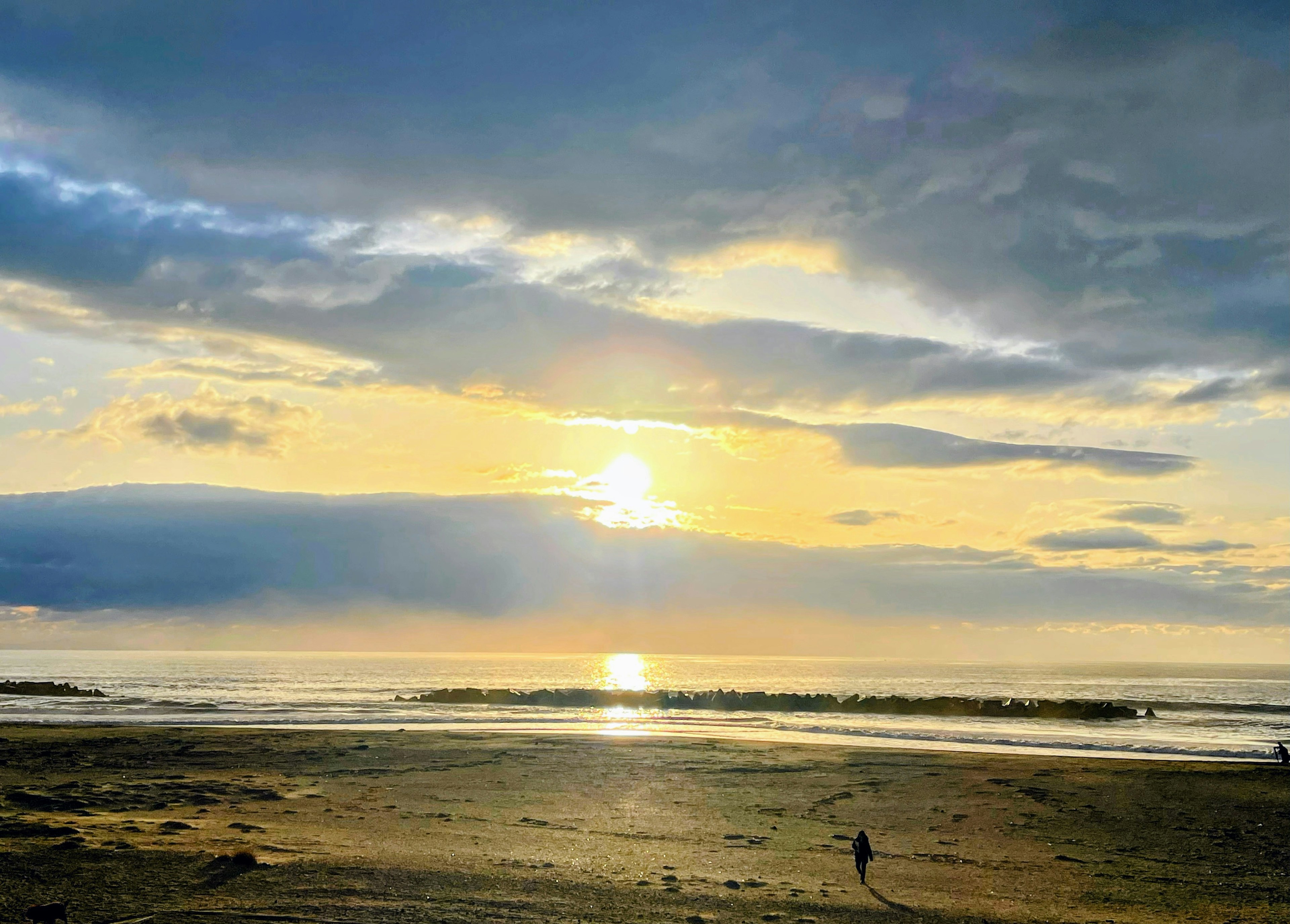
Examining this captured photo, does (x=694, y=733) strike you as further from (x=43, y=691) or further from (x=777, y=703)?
(x=43, y=691)

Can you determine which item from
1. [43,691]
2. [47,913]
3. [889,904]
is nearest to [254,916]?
[47,913]

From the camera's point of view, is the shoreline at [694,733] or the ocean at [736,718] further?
the ocean at [736,718]

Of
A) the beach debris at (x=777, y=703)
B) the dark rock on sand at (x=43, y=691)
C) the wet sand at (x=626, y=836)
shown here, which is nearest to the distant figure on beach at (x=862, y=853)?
the wet sand at (x=626, y=836)

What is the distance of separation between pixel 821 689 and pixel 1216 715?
60247 millimetres

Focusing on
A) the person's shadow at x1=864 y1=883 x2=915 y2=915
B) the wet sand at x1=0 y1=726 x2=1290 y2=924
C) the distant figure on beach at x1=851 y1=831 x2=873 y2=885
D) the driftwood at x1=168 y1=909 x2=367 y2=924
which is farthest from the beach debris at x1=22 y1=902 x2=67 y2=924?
the distant figure on beach at x1=851 y1=831 x2=873 y2=885

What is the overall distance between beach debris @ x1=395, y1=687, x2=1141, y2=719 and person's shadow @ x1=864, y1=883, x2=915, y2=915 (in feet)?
179

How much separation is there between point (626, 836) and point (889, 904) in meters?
6.63

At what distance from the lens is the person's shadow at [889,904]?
1377 centimetres

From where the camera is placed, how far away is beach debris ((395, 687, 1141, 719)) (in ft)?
223

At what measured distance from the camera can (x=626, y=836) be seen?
19.4 metres

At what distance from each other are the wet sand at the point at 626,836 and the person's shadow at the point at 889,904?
0.26 feet

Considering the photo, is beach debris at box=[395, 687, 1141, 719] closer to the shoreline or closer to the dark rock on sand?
the shoreline

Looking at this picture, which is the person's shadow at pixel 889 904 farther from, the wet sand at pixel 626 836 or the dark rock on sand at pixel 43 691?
the dark rock on sand at pixel 43 691

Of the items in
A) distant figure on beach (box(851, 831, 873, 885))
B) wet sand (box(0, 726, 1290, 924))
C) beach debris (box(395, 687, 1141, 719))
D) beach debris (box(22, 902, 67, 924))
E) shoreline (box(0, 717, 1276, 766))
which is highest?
beach debris (box(22, 902, 67, 924))
